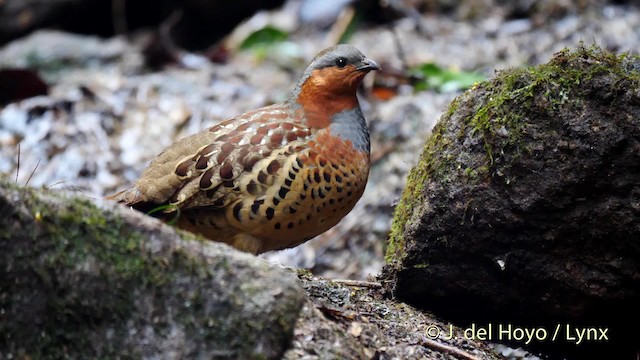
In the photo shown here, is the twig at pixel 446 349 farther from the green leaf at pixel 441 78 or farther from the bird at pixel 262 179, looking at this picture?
the green leaf at pixel 441 78

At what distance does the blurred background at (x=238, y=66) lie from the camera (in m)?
8.41

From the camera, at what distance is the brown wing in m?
4.57

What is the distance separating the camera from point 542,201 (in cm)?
404

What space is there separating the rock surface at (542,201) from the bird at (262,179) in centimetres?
51

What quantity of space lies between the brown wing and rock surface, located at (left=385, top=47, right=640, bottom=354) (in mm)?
915

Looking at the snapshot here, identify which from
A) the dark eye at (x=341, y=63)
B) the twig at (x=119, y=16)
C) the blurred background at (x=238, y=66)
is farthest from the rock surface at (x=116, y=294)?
the twig at (x=119, y=16)

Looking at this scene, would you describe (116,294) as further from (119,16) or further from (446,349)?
(119,16)

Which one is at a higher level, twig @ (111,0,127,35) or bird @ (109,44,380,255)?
twig @ (111,0,127,35)

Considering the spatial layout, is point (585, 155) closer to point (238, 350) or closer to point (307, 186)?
point (307, 186)

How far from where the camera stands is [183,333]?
3004 millimetres

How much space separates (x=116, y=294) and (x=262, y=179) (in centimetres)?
159

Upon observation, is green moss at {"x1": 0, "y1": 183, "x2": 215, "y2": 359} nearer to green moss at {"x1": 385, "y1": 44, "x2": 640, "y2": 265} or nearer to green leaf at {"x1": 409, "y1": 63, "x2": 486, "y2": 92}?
green moss at {"x1": 385, "y1": 44, "x2": 640, "y2": 265}

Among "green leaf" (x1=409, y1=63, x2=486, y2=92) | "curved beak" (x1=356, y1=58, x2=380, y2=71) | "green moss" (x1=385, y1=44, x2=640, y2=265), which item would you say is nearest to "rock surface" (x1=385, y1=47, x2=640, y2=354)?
"green moss" (x1=385, y1=44, x2=640, y2=265)

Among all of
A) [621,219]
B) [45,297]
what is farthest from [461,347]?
[45,297]
